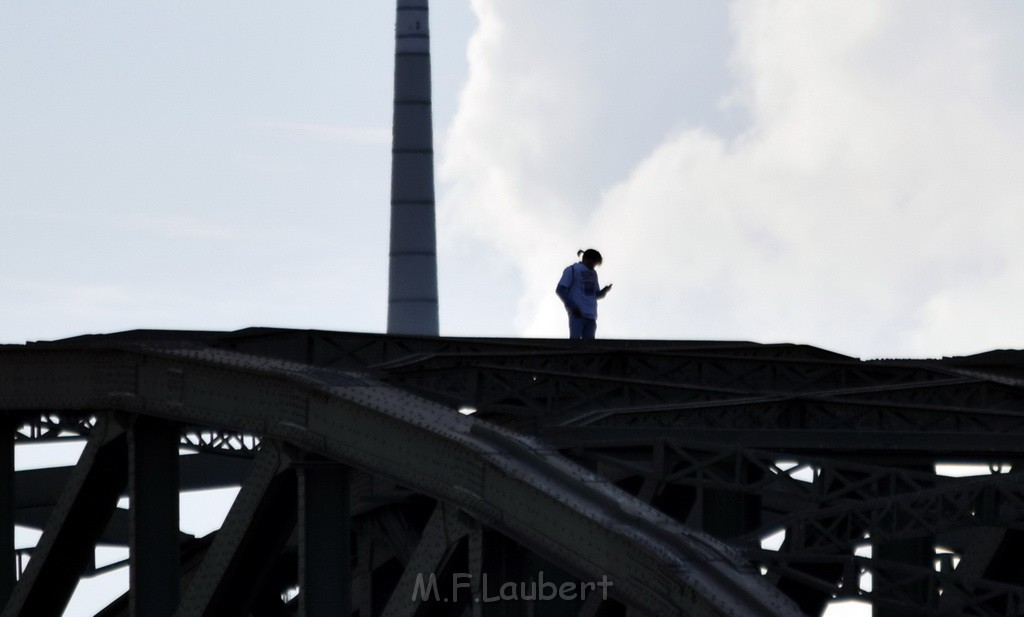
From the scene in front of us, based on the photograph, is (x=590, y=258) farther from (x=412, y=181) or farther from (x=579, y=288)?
(x=412, y=181)

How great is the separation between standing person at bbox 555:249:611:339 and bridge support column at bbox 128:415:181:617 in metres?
6.84

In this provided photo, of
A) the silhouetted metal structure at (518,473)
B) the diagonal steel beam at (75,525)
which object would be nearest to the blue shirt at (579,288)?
the silhouetted metal structure at (518,473)

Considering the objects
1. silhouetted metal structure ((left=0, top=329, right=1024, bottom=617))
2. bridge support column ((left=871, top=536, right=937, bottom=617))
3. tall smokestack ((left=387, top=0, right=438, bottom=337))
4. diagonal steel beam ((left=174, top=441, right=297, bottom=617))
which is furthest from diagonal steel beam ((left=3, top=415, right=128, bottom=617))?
tall smokestack ((left=387, top=0, right=438, bottom=337))

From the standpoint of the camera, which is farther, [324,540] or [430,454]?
[324,540]

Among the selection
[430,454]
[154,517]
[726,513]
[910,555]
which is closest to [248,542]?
[154,517]

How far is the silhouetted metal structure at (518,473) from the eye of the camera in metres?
12.9

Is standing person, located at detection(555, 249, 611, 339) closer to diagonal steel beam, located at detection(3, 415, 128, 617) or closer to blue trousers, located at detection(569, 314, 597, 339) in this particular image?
blue trousers, located at detection(569, 314, 597, 339)

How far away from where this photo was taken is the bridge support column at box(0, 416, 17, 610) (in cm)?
2069

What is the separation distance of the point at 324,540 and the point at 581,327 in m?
9.01

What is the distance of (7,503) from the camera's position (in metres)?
20.8

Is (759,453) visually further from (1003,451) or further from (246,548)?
(246,548)

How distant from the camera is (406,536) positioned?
2125 cm

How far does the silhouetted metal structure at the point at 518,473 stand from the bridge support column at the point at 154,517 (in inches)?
0.8

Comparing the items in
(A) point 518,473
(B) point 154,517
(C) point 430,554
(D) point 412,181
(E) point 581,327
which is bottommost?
(C) point 430,554
